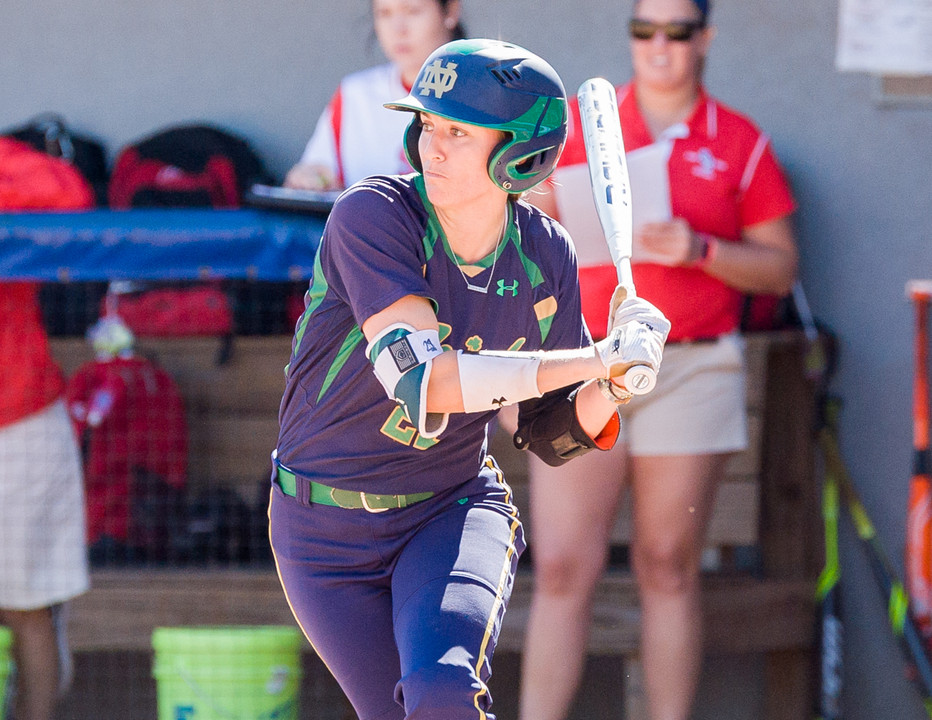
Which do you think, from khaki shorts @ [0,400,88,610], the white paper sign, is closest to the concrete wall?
the white paper sign

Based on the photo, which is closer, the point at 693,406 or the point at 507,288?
the point at 507,288

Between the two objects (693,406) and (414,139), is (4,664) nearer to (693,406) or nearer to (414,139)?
(693,406)

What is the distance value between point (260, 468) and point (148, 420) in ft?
1.51

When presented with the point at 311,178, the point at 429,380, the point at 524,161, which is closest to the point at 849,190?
the point at 311,178

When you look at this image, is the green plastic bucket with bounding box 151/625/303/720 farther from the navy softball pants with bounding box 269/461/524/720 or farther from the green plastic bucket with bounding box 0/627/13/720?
the navy softball pants with bounding box 269/461/524/720

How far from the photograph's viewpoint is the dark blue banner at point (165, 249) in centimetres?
380

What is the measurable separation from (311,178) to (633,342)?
2.08 meters

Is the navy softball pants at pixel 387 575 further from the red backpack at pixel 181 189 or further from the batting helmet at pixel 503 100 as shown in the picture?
the red backpack at pixel 181 189

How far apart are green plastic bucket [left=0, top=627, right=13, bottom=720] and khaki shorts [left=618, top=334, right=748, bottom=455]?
2089 mm

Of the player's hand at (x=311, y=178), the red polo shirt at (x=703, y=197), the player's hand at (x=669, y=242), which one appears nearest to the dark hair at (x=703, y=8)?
the red polo shirt at (x=703, y=197)

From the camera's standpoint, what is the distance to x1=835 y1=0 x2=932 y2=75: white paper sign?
443 centimetres

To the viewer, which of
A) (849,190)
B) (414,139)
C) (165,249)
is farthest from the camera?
(849,190)

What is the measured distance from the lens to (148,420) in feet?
14.6

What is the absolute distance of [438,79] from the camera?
231 centimetres
